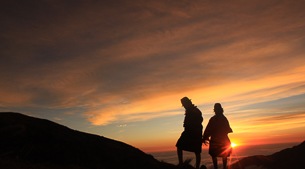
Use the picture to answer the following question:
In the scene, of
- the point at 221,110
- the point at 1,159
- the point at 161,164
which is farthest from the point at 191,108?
the point at 1,159

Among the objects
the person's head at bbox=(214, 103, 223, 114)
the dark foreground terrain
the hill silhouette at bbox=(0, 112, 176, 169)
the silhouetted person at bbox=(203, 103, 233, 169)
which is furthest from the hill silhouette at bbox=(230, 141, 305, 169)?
the hill silhouette at bbox=(0, 112, 176, 169)

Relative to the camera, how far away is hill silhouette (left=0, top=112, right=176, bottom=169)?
12.7 meters

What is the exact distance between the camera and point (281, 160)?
75.0 feet

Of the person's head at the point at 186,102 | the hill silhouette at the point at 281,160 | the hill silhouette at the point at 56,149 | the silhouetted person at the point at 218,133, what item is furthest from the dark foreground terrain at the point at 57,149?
the hill silhouette at the point at 281,160

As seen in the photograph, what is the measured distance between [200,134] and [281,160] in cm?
995

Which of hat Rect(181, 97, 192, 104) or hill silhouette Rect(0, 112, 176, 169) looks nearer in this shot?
hill silhouette Rect(0, 112, 176, 169)

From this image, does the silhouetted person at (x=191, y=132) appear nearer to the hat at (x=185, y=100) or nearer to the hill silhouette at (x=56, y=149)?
the hat at (x=185, y=100)

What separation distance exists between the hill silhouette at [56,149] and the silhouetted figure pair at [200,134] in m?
1.50

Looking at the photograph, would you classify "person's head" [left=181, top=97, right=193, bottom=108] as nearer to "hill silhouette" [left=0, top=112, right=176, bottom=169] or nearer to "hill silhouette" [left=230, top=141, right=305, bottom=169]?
"hill silhouette" [left=0, top=112, right=176, bottom=169]

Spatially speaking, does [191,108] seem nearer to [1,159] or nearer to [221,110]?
[221,110]

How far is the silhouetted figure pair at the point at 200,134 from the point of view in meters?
15.5

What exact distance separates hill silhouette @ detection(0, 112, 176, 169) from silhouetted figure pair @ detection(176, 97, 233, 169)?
1497 millimetres

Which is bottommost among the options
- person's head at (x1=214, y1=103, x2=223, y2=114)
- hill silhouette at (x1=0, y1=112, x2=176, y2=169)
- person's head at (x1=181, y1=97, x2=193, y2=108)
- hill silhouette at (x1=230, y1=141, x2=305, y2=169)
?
hill silhouette at (x1=230, y1=141, x2=305, y2=169)

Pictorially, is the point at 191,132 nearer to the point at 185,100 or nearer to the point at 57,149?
the point at 185,100
